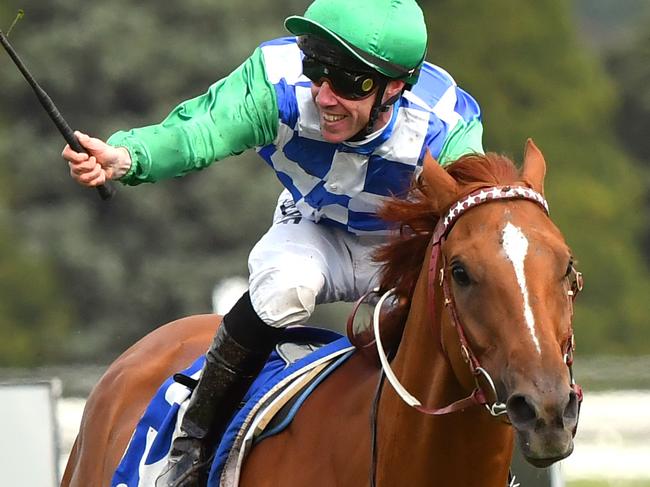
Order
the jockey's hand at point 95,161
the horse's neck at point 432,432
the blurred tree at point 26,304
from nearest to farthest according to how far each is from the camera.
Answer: the horse's neck at point 432,432
the jockey's hand at point 95,161
the blurred tree at point 26,304

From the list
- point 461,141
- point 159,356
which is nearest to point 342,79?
point 461,141

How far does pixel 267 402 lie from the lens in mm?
4871

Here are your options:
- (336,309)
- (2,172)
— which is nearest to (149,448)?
(336,309)

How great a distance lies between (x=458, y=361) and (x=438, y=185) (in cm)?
47

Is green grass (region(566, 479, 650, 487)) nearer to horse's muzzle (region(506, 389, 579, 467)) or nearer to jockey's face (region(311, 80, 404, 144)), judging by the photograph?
jockey's face (region(311, 80, 404, 144))

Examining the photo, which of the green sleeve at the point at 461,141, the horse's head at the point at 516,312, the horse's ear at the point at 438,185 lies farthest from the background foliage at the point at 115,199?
the horse's head at the point at 516,312

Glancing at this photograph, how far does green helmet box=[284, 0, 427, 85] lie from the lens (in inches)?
182

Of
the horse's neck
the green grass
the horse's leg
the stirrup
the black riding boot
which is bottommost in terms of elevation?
the green grass

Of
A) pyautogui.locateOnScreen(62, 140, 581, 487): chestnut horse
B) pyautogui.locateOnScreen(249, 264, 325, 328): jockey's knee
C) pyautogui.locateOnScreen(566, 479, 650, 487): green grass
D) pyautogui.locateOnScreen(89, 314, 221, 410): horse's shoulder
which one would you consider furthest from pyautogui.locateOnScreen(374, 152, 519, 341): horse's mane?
pyautogui.locateOnScreen(566, 479, 650, 487): green grass

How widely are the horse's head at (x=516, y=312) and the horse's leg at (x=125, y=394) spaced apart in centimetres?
208

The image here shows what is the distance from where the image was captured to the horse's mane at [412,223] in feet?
13.9

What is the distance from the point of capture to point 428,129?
16.2 ft

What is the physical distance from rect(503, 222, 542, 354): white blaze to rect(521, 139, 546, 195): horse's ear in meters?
0.31

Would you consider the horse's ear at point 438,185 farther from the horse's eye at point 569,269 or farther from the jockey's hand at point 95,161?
the jockey's hand at point 95,161
